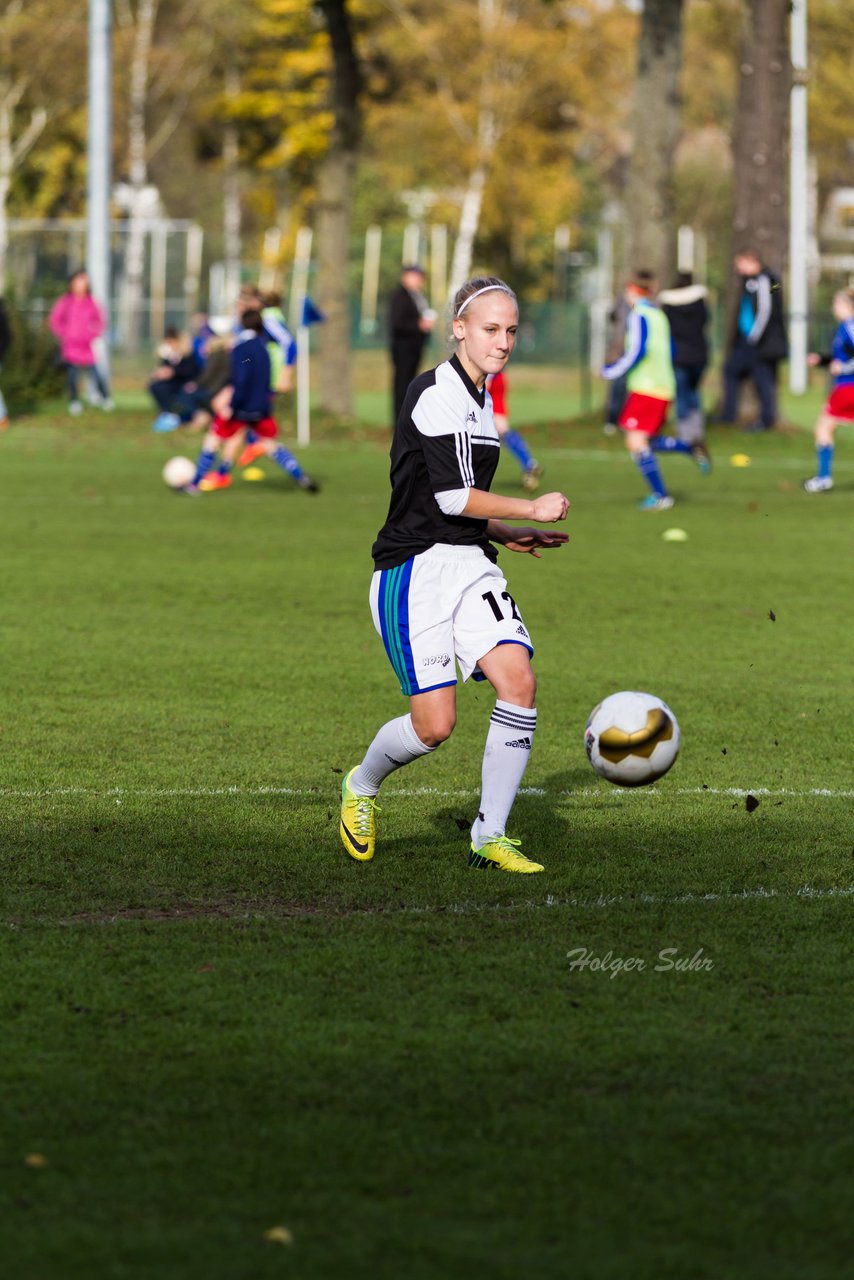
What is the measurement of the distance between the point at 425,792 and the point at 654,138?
22.6 m

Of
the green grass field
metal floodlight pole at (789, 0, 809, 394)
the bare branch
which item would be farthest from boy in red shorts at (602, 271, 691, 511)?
the bare branch

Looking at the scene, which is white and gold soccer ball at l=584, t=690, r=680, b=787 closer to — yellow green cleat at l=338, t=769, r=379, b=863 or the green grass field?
the green grass field

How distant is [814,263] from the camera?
64.2 meters

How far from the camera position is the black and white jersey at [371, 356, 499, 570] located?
20.4 ft

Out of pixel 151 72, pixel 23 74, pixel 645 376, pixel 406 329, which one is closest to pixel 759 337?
pixel 406 329

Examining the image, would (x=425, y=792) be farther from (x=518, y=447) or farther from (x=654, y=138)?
(x=654, y=138)

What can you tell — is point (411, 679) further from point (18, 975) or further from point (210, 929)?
point (18, 975)

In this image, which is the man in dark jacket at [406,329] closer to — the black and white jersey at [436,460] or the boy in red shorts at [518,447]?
the boy in red shorts at [518,447]

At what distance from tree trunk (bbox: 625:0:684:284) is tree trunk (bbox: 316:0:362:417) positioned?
485cm

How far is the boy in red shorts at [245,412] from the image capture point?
748 inches

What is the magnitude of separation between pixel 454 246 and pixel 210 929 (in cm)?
6084

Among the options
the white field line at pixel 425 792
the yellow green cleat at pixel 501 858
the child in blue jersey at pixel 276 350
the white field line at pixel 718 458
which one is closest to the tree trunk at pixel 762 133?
the white field line at pixel 718 458

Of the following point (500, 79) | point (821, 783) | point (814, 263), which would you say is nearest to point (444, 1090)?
point (821, 783)

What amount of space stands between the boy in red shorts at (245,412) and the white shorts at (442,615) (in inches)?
497
